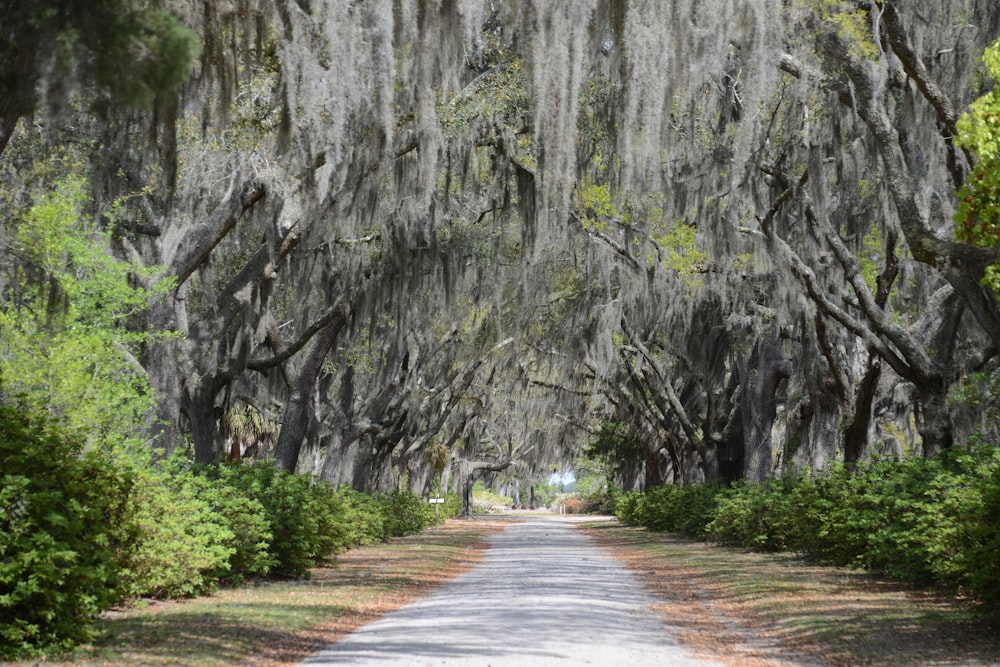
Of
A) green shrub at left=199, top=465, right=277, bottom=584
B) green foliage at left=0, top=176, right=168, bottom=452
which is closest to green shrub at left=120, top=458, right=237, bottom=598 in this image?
green shrub at left=199, top=465, right=277, bottom=584

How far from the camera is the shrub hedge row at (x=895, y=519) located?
837 centimetres

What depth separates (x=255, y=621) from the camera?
27.7 ft

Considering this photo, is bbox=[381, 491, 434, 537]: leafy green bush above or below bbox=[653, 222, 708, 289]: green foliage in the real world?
below

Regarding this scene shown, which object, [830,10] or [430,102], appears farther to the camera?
[830,10]

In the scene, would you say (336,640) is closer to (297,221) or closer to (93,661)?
(93,661)

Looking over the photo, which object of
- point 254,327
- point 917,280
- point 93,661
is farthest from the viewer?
point 917,280

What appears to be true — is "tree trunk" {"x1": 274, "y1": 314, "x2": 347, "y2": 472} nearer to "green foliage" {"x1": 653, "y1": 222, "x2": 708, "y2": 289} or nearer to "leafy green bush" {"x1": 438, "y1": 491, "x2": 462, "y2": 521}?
"green foliage" {"x1": 653, "y1": 222, "x2": 708, "y2": 289}

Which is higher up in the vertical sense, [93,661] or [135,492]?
[135,492]

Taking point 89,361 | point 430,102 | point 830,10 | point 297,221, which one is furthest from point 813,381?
point 89,361

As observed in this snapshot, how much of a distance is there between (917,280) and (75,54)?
54.0 feet

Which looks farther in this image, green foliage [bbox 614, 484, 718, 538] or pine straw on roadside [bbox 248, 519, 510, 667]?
green foliage [bbox 614, 484, 718, 538]

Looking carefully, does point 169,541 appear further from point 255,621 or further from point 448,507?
point 448,507

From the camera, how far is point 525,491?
11356 centimetres

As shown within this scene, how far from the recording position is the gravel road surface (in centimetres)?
671
